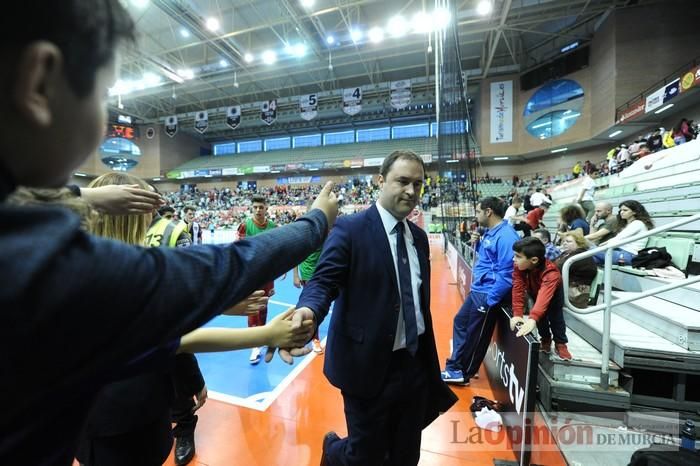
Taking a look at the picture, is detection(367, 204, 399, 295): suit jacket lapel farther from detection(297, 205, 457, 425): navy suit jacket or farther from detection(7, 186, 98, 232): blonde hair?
detection(7, 186, 98, 232): blonde hair

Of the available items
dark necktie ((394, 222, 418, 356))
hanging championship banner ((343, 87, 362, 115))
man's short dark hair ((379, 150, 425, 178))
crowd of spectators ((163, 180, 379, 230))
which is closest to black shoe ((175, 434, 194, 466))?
dark necktie ((394, 222, 418, 356))

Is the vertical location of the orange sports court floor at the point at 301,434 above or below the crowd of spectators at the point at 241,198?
below

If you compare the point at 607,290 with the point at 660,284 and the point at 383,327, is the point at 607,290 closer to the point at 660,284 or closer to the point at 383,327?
the point at 660,284

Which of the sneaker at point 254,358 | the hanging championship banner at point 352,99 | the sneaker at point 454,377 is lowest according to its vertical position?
the sneaker at point 454,377

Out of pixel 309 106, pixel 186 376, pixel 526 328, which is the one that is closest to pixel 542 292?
pixel 526 328

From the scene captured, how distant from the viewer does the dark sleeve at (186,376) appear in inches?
69.4

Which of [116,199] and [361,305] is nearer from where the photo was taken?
[116,199]

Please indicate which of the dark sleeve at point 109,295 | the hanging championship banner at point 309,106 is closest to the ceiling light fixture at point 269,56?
the hanging championship banner at point 309,106

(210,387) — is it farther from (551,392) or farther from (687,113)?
(687,113)

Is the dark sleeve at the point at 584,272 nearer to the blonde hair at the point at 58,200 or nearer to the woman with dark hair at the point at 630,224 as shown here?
the woman with dark hair at the point at 630,224

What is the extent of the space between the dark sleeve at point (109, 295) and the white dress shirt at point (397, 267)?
3.65 ft

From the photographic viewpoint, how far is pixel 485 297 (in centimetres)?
297

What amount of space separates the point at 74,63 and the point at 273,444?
2.60 metres

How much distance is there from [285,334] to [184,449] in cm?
183
